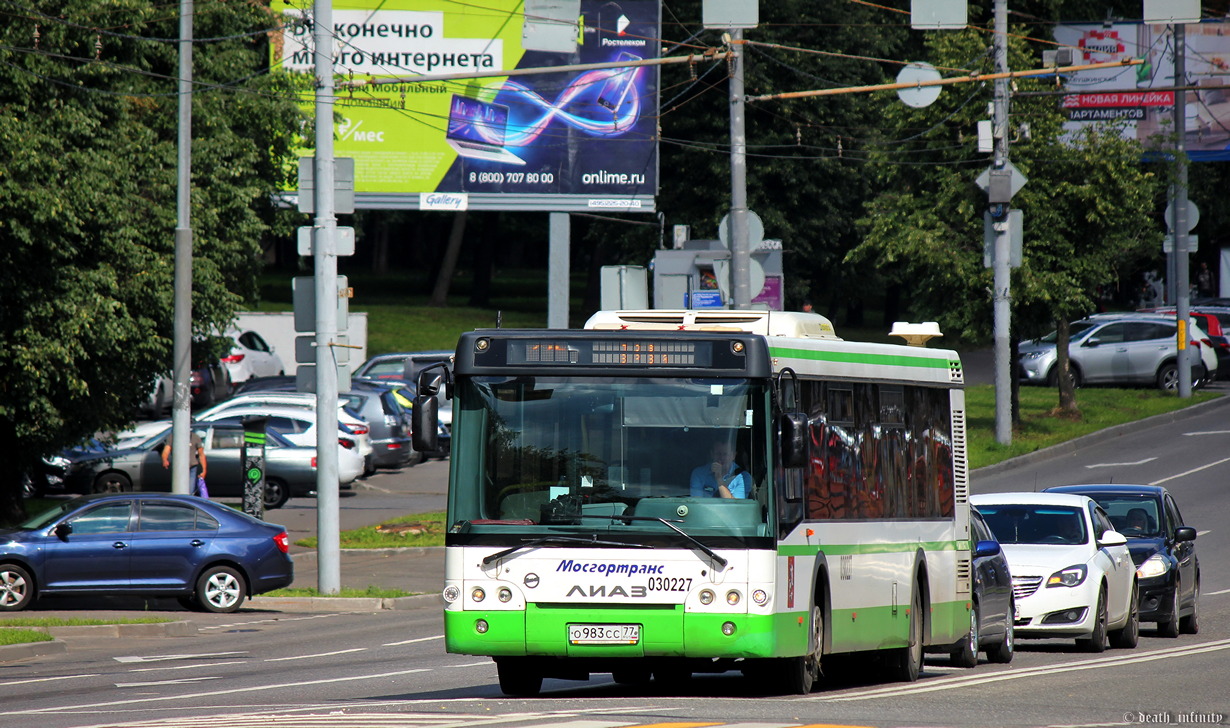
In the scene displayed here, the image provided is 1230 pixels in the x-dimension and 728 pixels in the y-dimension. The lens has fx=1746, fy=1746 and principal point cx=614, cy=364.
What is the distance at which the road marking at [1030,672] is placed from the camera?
12430mm

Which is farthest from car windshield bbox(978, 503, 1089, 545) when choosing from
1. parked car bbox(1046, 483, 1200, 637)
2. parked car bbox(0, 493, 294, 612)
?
parked car bbox(0, 493, 294, 612)

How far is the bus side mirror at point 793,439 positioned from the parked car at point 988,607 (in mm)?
4942

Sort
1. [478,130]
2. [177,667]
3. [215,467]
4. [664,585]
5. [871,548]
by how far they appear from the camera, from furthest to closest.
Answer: [478,130], [215,467], [177,667], [871,548], [664,585]

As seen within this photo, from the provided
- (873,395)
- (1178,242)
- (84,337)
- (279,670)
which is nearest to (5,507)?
(84,337)

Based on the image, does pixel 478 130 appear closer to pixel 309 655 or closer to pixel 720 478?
pixel 309 655

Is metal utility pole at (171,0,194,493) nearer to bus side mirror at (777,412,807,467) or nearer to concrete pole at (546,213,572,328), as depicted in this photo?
concrete pole at (546,213,572,328)

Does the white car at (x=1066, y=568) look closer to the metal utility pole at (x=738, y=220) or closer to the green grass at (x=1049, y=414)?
the metal utility pole at (x=738, y=220)

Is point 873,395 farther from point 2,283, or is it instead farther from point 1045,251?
point 1045,251

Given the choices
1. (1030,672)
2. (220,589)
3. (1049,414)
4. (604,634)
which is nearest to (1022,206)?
(1049,414)

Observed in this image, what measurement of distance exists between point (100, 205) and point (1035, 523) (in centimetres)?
1396

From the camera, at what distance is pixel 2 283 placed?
2458cm

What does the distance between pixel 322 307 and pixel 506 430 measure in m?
11.0

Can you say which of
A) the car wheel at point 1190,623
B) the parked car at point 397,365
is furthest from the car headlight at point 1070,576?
the parked car at point 397,365

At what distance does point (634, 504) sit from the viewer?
11352 mm
